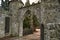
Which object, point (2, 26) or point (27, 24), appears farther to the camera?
point (27, 24)

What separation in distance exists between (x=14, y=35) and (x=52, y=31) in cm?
879

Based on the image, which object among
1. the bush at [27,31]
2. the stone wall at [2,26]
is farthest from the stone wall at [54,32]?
the bush at [27,31]

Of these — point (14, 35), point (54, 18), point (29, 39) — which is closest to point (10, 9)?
point (14, 35)

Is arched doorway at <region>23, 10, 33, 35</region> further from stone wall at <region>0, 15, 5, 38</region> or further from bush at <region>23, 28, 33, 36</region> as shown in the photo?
stone wall at <region>0, 15, 5, 38</region>

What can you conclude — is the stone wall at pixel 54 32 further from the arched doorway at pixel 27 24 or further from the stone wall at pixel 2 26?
the arched doorway at pixel 27 24

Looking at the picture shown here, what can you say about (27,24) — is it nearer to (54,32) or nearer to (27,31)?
(27,31)

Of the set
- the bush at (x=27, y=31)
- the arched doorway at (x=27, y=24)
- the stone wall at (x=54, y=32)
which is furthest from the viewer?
the arched doorway at (x=27, y=24)

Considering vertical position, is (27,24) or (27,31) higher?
(27,24)

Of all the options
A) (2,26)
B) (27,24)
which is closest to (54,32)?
(2,26)

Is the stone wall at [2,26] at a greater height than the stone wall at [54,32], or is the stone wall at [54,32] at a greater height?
the stone wall at [54,32]

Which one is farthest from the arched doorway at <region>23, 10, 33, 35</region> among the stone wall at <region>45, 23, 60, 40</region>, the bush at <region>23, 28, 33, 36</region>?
the stone wall at <region>45, 23, 60, 40</region>

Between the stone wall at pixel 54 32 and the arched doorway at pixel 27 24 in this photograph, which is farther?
the arched doorway at pixel 27 24

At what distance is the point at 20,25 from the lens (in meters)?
10.3

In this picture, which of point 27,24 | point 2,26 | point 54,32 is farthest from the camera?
point 27,24
